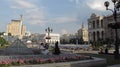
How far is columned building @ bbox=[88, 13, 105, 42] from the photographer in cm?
14375

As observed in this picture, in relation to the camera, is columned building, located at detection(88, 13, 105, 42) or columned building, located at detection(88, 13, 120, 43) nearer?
columned building, located at detection(88, 13, 120, 43)

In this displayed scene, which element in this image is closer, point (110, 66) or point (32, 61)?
point (32, 61)

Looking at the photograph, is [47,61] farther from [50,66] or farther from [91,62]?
[91,62]

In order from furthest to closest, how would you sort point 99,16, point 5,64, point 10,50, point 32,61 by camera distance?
point 99,16 < point 10,50 < point 32,61 < point 5,64

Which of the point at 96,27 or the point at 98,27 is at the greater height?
the point at 96,27

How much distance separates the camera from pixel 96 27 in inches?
5969

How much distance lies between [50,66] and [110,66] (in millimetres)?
4530

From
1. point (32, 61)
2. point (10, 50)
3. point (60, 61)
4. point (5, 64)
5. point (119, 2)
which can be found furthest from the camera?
point (10, 50)

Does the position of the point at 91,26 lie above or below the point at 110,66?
above

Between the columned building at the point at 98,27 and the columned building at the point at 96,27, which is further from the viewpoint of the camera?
the columned building at the point at 96,27

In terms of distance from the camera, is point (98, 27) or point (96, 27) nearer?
point (98, 27)

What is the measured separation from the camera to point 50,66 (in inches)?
545

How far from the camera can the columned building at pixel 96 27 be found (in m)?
144

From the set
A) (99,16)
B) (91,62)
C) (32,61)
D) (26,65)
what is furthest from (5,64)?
(99,16)
